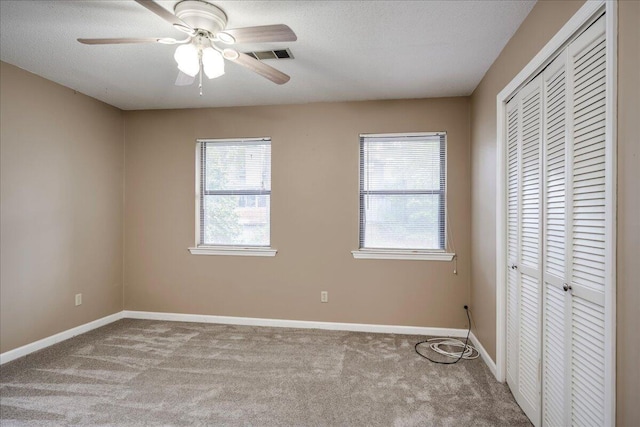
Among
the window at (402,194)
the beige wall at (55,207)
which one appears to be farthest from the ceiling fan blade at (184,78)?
the window at (402,194)

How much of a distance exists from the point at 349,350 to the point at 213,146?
2703 mm

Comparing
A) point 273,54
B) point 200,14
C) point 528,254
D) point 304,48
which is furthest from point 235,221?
point 528,254

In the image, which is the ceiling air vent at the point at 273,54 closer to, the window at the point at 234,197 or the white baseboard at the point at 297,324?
the window at the point at 234,197

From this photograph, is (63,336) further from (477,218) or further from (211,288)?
(477,218)

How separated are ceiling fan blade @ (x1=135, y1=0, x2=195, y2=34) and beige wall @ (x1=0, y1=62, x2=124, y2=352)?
2.02 m

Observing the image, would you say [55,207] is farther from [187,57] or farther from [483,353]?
[483,353]

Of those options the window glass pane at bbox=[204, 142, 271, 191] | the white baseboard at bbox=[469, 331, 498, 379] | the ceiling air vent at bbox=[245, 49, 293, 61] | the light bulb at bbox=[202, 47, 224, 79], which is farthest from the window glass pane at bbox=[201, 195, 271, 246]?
the white baseboard at bbox=[469, 331, 498, 379]

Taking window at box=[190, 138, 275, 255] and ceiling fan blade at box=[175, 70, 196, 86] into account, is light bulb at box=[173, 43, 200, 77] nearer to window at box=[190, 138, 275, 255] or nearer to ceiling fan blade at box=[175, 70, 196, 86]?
ceiling fan blade at box=[175, 70, 196, 86]

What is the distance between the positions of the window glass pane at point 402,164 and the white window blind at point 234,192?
1156 millimetres

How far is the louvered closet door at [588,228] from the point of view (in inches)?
54.2

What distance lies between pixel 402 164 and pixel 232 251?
2.13 meters

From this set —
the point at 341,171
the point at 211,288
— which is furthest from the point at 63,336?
the point at 341,171

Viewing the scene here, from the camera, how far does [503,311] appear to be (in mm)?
2611

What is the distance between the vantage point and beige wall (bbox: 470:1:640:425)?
1.17 meters
